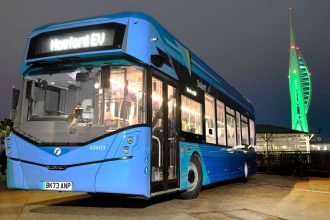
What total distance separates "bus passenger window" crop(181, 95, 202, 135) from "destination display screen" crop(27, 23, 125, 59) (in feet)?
7.87

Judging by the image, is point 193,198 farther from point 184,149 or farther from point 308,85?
point 308,85

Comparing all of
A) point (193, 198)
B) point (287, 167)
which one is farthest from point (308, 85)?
point (193, 198)

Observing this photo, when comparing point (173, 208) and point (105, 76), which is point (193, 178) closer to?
point (173, 208)

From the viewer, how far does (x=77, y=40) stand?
7117mm

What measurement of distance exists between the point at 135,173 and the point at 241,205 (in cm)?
310

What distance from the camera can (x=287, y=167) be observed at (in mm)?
23219

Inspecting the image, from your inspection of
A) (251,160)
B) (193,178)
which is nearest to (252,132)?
(251,160)

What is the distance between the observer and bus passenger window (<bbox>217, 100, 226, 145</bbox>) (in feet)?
36.9

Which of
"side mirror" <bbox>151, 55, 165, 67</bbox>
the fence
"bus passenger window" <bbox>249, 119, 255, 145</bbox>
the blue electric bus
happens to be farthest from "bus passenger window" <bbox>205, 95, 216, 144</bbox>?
the fence

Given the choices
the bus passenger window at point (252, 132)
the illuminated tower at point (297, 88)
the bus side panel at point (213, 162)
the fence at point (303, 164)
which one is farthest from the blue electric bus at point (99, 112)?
the illuminated tower at point (297, 88)

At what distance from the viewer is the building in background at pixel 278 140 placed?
1757 inches

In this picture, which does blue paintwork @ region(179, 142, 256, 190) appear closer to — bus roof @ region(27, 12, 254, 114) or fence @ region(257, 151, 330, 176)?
bus roof @ region(27, 12, 254, 114)

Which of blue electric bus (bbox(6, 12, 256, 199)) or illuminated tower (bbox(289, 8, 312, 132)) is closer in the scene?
blue electric bus (bbox(6, 12, 256, 199))

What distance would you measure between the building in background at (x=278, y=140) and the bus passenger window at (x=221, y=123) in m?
33.0
